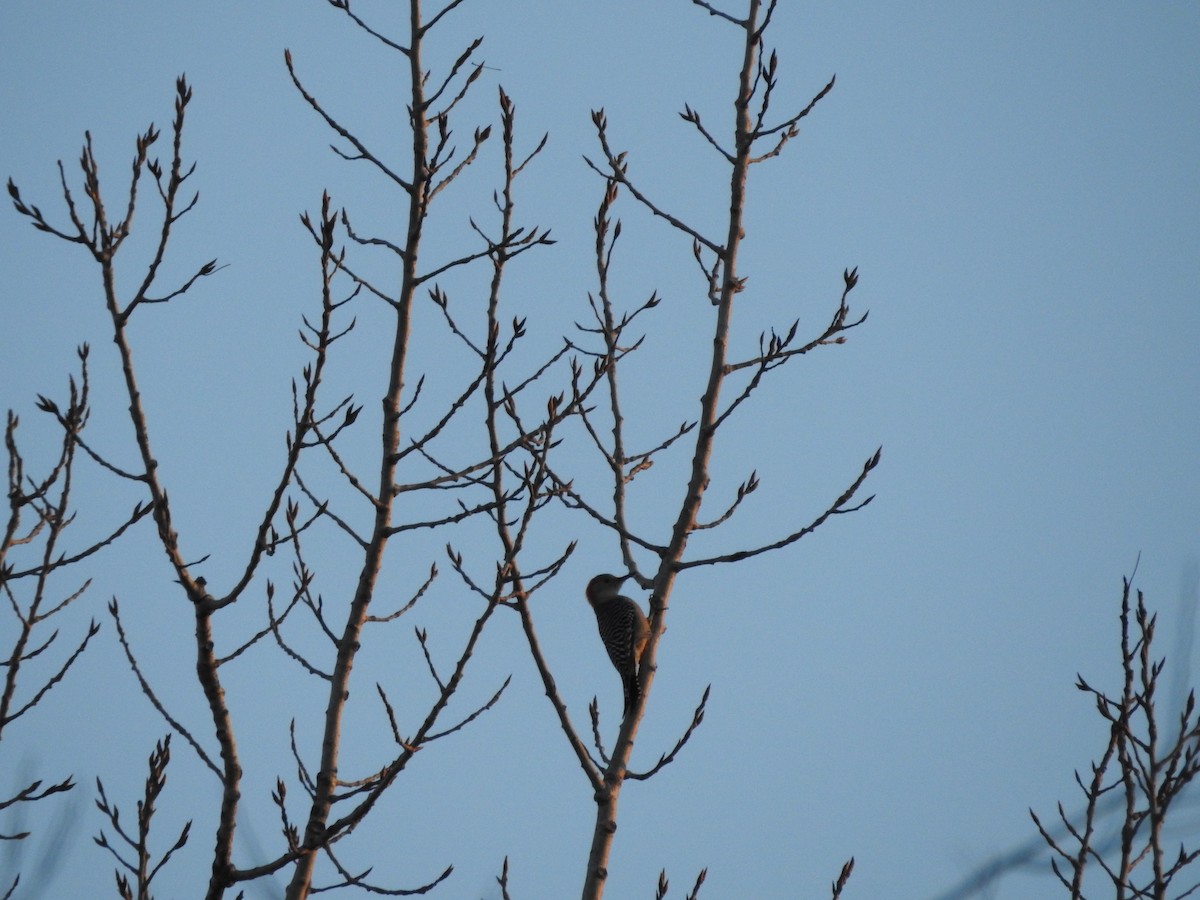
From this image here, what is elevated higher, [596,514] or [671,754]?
[596,514]

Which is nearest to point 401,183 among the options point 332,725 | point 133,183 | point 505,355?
point 505,355

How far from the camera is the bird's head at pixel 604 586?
10.9 metres

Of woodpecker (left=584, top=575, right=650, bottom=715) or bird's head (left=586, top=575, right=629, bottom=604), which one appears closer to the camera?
woodpecker (left=584, top=575, right=650, bottom=715)

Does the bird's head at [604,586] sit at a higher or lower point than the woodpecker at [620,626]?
higher

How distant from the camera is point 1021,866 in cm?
287

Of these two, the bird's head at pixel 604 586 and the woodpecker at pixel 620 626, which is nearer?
the woodpecker at pixel 620 626

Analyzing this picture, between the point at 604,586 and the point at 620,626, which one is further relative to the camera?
the point at 604,586

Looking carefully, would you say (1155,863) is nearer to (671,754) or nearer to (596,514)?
(671,754)

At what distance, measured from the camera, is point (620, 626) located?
9.34 meters

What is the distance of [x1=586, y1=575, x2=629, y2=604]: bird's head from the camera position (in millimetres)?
10898

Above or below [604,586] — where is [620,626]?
below

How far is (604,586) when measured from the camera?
1096cm

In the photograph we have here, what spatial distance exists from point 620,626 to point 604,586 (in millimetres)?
1626

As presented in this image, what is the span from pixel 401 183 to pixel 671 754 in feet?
7.66
